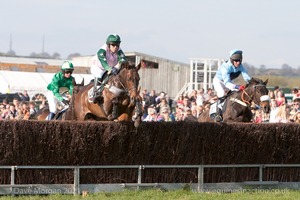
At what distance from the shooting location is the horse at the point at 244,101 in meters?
13.7

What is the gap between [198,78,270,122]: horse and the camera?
541 inches

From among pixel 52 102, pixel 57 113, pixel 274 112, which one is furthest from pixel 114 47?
pixel 274 112

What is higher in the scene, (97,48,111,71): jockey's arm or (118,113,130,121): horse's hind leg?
(97,48,111,71): jockey's arm

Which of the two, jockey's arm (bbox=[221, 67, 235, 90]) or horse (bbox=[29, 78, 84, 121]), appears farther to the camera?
jockey's arm (bbox=[221, 67, 235, 90])

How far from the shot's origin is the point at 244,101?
14.0 meters

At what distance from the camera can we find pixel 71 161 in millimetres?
10812

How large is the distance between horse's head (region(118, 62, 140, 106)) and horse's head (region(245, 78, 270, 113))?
3096mm

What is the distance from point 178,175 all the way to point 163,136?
2.41 ft

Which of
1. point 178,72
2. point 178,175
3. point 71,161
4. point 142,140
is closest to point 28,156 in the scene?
point 71,161

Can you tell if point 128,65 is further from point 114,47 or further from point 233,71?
point 233,71

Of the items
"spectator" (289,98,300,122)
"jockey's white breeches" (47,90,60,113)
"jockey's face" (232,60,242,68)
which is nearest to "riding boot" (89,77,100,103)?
"jockey's white breeches" (47,90,60,113)

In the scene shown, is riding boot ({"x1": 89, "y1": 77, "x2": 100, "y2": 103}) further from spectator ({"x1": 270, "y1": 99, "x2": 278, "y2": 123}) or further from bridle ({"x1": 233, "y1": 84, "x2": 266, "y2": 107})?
spectator ({"x1": 270, "y1": 99, "x2": 278, "y2": 123})

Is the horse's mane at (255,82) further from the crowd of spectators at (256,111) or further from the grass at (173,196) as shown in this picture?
the grass at (173,196)

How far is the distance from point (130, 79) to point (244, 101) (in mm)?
3505
